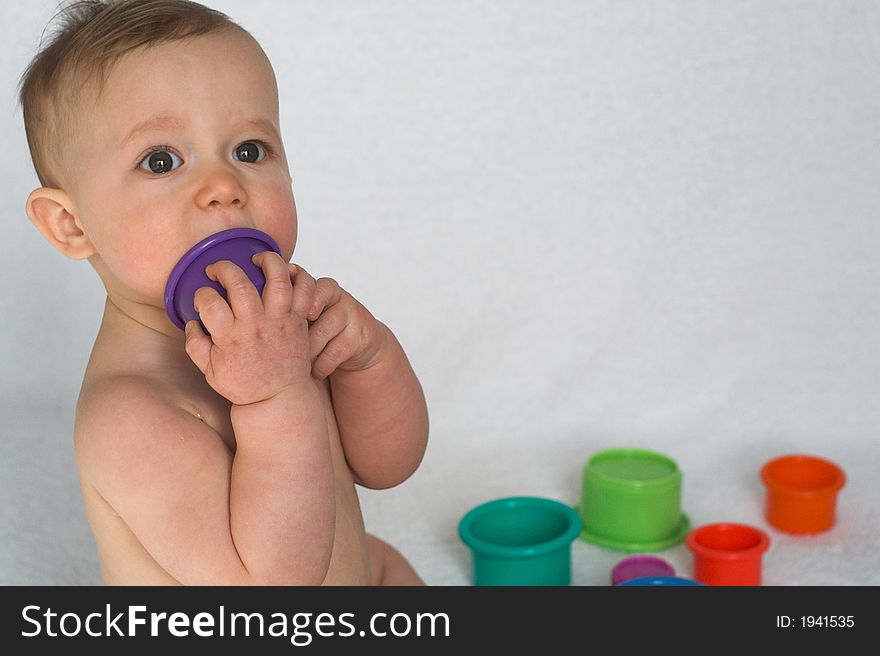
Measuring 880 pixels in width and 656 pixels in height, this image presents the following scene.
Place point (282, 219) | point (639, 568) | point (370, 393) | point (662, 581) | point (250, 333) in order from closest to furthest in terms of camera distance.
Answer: point (250, 333) < point (282, 219) < point (370, 393) < point (662, 581) < point (639, 568)

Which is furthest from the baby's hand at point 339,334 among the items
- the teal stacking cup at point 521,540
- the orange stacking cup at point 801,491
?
the orange stacking cup at point 801,491

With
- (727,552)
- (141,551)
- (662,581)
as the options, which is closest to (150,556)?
(141,551)

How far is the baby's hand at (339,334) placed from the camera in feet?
3.26

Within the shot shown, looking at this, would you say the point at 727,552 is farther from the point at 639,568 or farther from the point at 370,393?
the point at 370,393

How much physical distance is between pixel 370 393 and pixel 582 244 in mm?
694

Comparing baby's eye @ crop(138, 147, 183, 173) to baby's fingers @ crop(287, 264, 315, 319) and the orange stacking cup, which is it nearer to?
baby's fingers @ crop(287, 264, 315, 319)

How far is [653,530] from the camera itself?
56.8 inches

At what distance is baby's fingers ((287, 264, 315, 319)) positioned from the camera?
89 cm

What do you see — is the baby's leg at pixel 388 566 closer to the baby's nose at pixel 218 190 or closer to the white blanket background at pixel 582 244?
the white blanket background at pixel 582 244

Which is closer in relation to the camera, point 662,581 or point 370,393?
point 370,393

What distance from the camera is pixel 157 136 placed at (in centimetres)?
92

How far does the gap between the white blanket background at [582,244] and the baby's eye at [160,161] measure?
588mm

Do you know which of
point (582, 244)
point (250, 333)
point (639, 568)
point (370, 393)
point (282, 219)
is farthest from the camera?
point (582, 244)

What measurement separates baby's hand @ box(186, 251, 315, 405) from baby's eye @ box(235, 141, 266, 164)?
114mm
